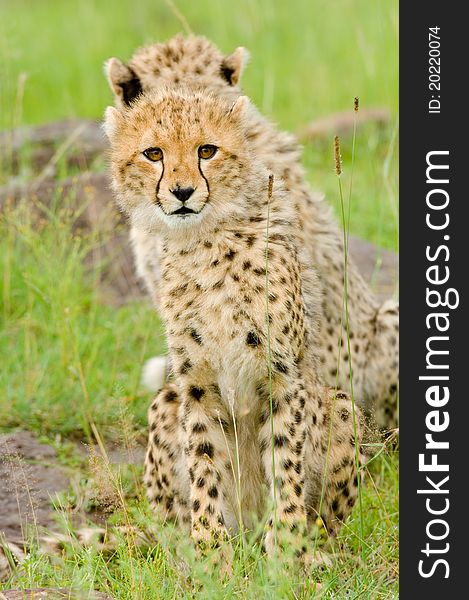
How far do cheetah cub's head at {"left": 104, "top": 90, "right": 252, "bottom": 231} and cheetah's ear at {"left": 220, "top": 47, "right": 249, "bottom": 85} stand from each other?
Answer: 1.23m

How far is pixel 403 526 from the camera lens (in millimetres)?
3242

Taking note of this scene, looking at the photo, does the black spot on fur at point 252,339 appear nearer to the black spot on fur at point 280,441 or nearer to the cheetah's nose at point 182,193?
the black spot on fur at point 280,441

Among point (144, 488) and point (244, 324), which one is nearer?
point (244, 324)

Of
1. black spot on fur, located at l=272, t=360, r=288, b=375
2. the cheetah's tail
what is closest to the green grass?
the cheetah's tail

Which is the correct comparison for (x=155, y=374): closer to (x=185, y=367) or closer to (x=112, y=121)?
(x=185, y=367)

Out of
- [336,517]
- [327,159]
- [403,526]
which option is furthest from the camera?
[327,159]

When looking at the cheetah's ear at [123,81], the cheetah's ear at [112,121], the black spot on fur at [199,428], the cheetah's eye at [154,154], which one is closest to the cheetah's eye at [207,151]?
the cheetah's eye at [154,154]

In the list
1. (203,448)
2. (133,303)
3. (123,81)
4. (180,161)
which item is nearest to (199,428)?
(203,448)

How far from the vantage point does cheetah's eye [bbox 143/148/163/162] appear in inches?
134

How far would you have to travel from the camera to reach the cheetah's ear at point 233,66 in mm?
4785

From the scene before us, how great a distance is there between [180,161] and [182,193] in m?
0.09

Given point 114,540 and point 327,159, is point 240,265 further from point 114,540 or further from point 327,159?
point 327,159

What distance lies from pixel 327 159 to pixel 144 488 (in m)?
4.01

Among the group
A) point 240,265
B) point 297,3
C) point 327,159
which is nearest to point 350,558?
point 240,265
